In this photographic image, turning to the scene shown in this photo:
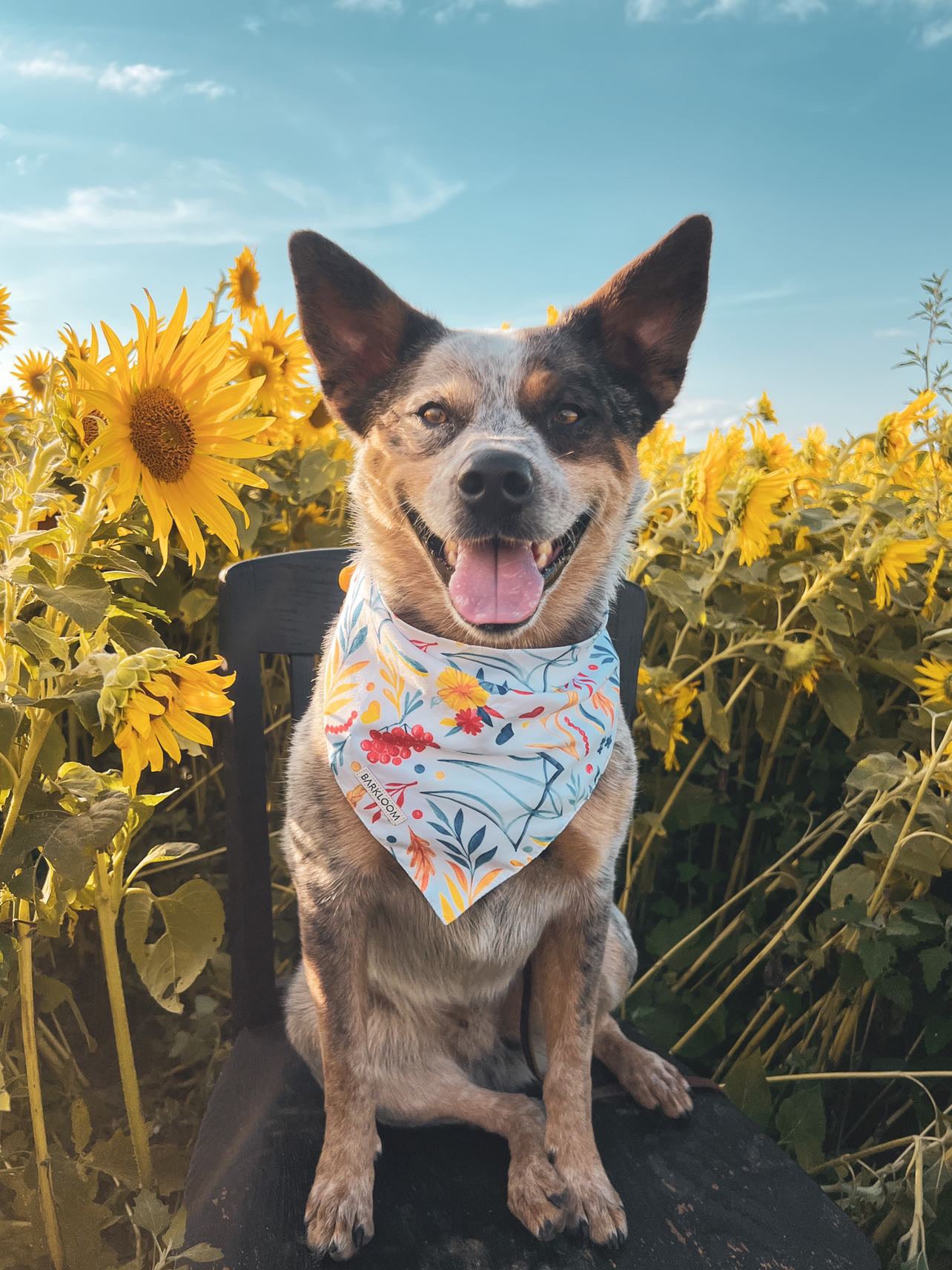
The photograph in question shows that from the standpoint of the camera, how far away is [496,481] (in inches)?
54.8

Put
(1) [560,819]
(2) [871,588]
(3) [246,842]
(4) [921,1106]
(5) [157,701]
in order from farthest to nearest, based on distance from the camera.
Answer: (2) [871,588] < (4) [921,1106] < (3) [246,842] < (1) [560,819] < (5) [157,701]

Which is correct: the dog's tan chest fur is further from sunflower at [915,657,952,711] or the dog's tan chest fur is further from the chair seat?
sunflower at [915,657,952,711]

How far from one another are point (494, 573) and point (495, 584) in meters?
0.02

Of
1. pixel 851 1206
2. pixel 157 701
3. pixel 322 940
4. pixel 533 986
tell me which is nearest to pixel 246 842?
pixel 322 940

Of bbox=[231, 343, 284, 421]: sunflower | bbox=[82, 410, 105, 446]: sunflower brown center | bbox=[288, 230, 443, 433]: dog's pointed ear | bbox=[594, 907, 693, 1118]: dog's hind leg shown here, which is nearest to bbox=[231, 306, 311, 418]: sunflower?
bbox=[231, 343, 284, 421]: sunflower

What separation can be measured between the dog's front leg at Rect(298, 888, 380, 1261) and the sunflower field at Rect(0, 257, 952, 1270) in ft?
0.53

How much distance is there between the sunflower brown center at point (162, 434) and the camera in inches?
41.0

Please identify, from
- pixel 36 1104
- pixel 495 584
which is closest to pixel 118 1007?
pixel 36 1104

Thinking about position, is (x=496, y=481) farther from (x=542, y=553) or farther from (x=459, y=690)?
(x=459, y=690)

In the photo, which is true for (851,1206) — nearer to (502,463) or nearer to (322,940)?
(322,940)

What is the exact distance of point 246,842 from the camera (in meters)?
1.76

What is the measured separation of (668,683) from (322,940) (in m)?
1.00

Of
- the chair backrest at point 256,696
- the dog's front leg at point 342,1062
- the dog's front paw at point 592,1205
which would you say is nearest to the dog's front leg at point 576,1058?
the dog's front paw at point 592,1205

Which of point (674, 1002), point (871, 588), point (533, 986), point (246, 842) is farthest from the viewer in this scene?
point (674, 1002)
